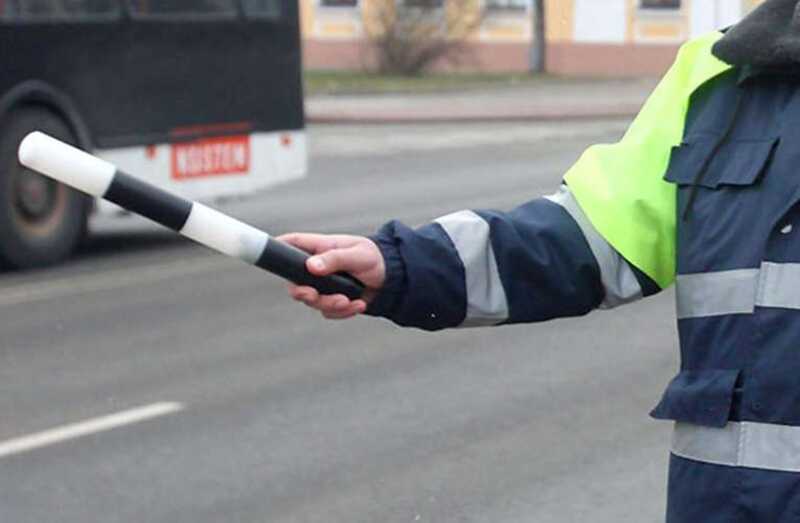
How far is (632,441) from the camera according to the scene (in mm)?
7391

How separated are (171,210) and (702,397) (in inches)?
28.5

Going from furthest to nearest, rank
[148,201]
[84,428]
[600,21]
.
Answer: [600,21]
[84,428]
[148,201]

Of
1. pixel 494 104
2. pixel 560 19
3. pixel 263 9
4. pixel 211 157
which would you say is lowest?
pixel 494 104

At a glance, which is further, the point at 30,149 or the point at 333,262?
the point at 333,262

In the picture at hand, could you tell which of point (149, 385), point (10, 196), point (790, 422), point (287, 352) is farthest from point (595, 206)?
point (10, 196)

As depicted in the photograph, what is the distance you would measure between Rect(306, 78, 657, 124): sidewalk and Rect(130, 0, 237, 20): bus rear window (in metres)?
14.8

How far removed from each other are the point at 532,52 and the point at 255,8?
89.0ft

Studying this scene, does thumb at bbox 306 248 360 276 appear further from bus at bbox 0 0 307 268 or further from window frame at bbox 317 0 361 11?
window frame at bbox 317 0 361 11

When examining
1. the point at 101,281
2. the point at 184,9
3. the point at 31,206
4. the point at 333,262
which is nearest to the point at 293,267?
the point at 333,262

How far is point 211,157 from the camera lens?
14461 mm

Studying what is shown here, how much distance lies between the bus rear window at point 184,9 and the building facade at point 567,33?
24884 millimetres

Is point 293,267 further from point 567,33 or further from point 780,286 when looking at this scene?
point 567,33

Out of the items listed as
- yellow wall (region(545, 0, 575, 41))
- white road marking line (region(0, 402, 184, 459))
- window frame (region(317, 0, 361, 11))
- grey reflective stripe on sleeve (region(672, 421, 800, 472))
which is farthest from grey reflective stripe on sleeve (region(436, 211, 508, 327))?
window frame (region(317, 0, 361, 11))

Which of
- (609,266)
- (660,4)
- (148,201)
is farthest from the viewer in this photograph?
(660,4)
